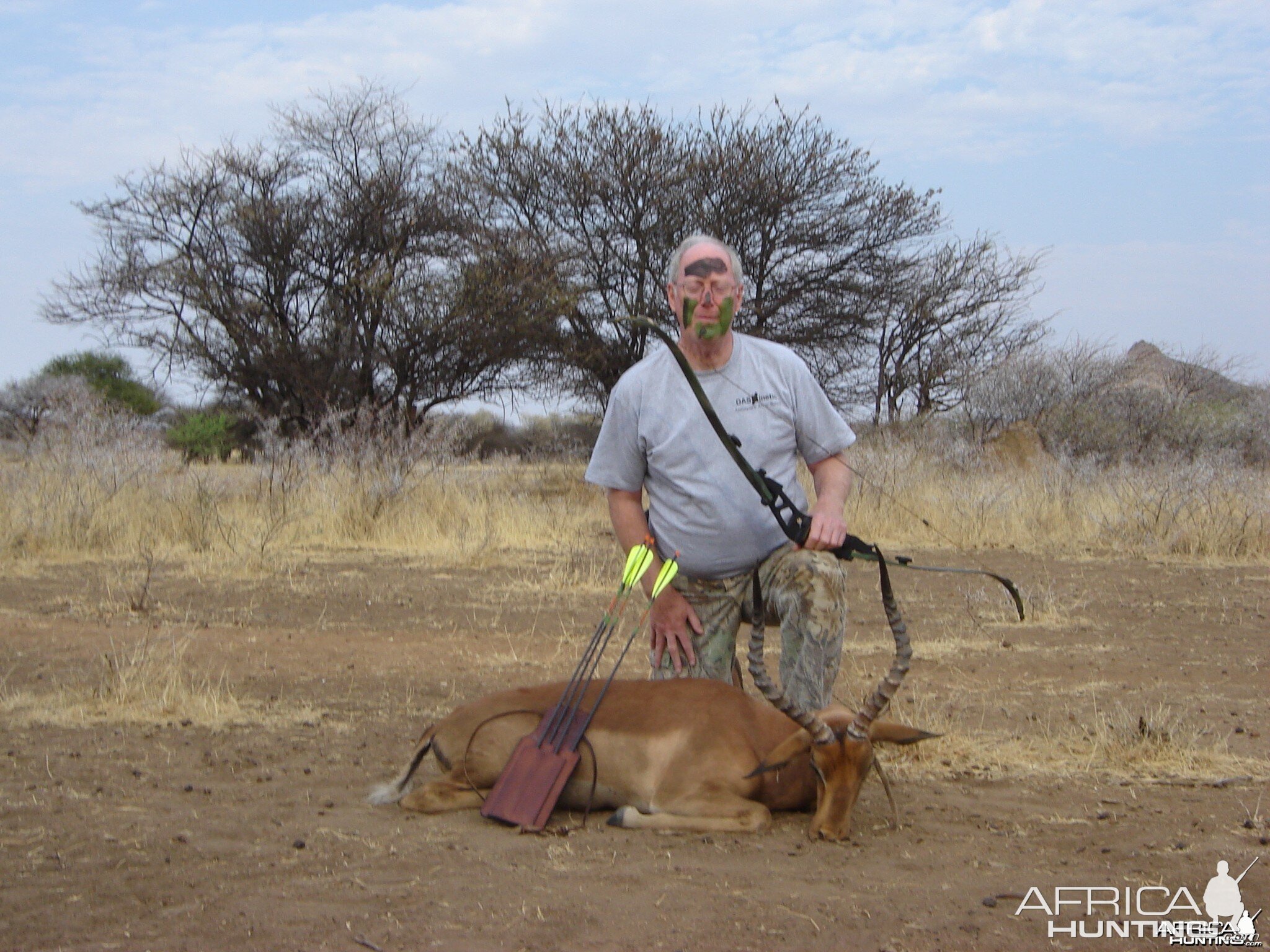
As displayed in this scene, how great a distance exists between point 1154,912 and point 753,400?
2075 mm

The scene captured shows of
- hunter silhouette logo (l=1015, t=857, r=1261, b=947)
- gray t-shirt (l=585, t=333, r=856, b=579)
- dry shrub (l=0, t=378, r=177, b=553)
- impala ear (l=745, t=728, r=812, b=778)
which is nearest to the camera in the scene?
hunter silhouette logo (l=1015, t=857, r=1261, b=947)

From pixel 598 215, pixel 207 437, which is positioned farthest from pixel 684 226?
pixel 207 437

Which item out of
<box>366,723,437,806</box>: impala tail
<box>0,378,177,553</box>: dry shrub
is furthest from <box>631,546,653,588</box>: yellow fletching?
<box>0,378,177,553</box>: dry shrub

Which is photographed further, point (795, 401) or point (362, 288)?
point (362, 288)

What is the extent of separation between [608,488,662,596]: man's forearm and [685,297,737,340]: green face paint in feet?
2.05

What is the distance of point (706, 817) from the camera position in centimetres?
382

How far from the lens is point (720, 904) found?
314 cm

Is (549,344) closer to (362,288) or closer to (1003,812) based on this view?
(362,288)

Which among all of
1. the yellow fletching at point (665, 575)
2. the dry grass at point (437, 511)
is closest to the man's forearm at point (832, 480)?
the yellow fletching at point (665, 575)

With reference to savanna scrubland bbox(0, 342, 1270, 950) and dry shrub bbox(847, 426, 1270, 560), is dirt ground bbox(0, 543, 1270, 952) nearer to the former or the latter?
savanna scrubland bbox(0, 342, 1270, 950)

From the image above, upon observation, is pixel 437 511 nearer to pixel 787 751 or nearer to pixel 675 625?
pixel 675 625

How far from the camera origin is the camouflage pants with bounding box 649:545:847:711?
4387mm

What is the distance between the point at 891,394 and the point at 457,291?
7525 mm

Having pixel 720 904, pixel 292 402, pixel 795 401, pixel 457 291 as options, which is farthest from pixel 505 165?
pixel 720 904
